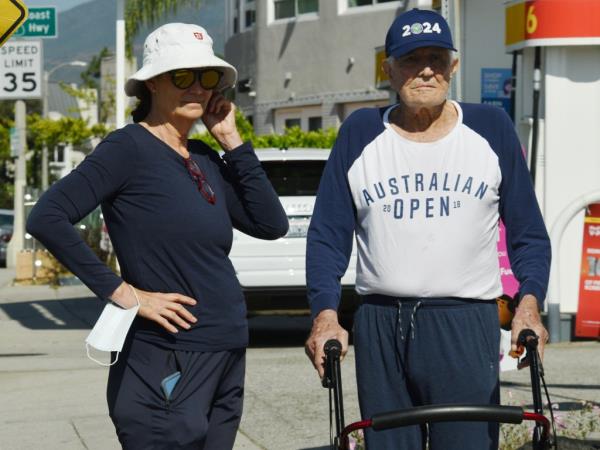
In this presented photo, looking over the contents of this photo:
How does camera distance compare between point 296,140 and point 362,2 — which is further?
point 362,2

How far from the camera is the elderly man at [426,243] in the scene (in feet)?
13.2

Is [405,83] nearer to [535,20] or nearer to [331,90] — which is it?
[535,20]

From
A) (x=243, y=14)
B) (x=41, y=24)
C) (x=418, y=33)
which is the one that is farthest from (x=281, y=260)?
(x=243, y=14)

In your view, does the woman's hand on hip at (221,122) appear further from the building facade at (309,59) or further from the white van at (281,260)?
the building facade at (309,59)

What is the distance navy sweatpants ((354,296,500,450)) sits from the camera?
158 inches

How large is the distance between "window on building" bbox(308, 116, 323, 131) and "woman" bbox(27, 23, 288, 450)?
2187 cm

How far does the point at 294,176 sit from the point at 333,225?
25.0 ft

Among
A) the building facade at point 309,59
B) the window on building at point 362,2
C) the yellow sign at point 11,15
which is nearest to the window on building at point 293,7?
the building facade at point 309,59

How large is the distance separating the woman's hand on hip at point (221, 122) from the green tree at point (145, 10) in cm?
2354

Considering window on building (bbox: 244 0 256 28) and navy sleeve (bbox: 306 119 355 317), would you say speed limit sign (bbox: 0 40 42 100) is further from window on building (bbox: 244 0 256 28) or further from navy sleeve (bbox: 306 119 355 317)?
navy sleeve (bbox: 306 119 355 317)

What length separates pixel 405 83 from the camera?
164 inches

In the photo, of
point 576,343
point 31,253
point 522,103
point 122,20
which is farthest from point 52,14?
point 576,343

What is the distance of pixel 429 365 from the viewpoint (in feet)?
13.2

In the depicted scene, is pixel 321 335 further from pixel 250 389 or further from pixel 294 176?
pixel 294 176
